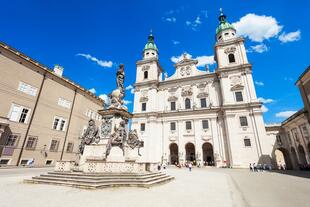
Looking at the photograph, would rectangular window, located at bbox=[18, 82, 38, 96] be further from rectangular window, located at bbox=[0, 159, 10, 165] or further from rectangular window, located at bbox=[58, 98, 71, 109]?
rectangular window, located at bbox=[0, 159, 10, 165]

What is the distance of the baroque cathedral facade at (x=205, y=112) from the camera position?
28812 millimetres

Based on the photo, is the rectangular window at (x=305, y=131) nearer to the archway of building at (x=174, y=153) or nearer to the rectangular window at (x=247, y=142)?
the rectangular window at (x=247, y=142)

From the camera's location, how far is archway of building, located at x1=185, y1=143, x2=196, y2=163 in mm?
33844

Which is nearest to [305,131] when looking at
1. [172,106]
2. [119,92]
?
[172,106]

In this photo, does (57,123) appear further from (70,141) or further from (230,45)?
(230,45)

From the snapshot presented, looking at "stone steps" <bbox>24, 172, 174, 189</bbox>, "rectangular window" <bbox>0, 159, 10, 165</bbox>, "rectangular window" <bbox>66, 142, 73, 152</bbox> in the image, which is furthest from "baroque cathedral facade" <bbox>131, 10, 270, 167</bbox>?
"stone steps" <bbox>24, 172, 174, 189</bbox>

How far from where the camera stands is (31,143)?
74.6 ft

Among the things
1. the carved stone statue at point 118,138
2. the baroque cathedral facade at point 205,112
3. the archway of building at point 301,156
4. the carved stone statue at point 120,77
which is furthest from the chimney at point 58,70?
the archway of building at point 301,156

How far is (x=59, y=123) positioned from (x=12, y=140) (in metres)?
6.76

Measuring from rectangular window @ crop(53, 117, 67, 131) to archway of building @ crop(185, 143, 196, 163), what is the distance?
78.4ft

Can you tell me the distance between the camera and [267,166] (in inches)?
1013

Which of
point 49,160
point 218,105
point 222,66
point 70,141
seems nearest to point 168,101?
point 218,105

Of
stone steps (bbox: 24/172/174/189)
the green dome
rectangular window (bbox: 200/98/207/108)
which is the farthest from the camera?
the green dome

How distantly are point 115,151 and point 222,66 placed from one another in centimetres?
3137
